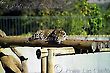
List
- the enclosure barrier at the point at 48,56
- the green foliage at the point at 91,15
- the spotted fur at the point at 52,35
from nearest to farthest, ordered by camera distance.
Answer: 1. the spotted fur at the point at 52,35
2. the enclosure barrier at the point at 48,56
3. the green foliage at the point at 91,15

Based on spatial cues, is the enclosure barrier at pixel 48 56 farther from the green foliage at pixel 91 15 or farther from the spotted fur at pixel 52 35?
the green foliage at pixel 91 15

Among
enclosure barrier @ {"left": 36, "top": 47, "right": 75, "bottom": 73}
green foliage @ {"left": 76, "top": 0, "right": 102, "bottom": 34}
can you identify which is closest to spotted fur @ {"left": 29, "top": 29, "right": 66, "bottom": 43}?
enclosure barrier @ {"left": 36, "top": 47, "right": 75, "bottom": 73}

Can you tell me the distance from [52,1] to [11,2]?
1.07 metres

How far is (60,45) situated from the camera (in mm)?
3723

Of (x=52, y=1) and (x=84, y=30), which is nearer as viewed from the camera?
(x=84, y=30)

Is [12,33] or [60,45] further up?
[60,45]

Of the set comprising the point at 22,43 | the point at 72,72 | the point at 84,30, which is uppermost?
the point at 22,43

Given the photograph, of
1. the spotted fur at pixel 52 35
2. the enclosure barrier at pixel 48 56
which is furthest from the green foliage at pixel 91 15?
the spotted fur at pixel 52 35

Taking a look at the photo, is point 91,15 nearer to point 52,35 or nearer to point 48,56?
point 48,56

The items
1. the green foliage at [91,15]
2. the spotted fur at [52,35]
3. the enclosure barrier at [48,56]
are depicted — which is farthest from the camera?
the green foliage at [91,15]

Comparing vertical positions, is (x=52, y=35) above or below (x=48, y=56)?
above

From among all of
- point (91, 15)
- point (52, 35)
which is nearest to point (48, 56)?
point (52, 35)

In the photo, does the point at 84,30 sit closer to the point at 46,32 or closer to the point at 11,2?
the point at 11,2

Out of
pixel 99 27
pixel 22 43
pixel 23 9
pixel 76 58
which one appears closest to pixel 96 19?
pixel 99 27
